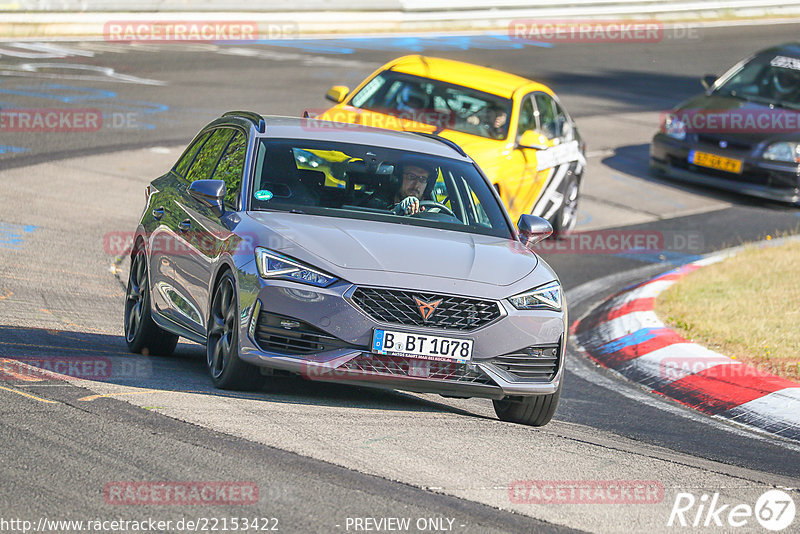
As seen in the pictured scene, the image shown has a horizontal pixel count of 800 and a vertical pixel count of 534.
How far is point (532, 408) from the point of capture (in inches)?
292

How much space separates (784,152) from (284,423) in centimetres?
1284

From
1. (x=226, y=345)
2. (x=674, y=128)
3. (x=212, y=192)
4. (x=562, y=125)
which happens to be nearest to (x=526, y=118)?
(x=562, y=125)

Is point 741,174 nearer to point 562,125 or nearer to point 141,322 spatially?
point 562,125

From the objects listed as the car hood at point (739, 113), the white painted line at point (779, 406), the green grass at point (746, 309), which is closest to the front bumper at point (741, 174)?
the car hood at point (739, 113)

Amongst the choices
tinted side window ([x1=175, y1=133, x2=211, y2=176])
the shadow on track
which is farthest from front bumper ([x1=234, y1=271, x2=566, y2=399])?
tinted side window ([x1=175, y1=133, x2=211, y2=176])

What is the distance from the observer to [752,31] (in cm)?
3788

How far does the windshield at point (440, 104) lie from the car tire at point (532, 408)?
6.69 metres

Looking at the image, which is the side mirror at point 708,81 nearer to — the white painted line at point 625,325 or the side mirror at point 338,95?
the side mirror at point 338,95

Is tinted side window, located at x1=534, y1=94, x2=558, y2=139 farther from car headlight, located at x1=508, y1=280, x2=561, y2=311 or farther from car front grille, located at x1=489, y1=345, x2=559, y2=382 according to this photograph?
car front grille, located at x1=489, y1=345, x2=559, y2=382

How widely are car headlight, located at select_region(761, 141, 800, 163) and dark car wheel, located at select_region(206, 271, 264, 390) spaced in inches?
474

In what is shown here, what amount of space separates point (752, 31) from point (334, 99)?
26213 millimetres

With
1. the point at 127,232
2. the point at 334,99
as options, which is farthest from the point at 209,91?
the point at 127,232

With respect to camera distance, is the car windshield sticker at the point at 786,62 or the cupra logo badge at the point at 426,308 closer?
the cupra logo badge at the point at 426,308

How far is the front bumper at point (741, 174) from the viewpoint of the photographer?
1766cm
